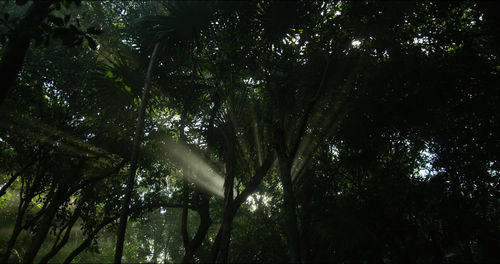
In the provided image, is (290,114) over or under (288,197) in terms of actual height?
over

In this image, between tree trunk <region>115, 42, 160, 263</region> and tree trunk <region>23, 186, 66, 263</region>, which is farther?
tree trunk <region>23, 186, 66, 263</region>

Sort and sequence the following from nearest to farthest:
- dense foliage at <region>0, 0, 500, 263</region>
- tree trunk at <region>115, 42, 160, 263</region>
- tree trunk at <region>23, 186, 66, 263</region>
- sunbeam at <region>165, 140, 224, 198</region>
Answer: tree trunk at <region>115, 42, 160, 263</region> → dense foliage at <region>0, 0, 500, 263</region> → tree trunk at <region>23, 186, 66, 263</region> → sunbeam at <region>165, 140, 224, 198</region>

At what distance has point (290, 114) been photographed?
636 centimetres

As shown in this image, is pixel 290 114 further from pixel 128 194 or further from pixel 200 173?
pixel 200 173

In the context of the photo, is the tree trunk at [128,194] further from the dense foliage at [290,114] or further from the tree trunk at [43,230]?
the tree trunk at [43,230]

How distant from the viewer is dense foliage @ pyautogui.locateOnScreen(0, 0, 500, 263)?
4.98 m

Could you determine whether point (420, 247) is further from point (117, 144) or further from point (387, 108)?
point (117, 144)

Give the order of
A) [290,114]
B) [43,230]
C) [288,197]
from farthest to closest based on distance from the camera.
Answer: [43,230] → [290,114] → [288,197]

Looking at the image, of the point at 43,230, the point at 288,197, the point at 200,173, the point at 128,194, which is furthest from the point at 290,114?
the point at 43,230

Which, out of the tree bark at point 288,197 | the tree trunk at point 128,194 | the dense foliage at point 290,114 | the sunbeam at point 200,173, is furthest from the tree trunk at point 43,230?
the tree bark at point 288,197

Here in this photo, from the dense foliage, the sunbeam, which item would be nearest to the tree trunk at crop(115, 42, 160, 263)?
the dense foliage

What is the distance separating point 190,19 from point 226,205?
3547mm

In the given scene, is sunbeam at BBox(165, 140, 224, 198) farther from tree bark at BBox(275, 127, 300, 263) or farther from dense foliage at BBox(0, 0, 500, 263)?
tree bark at BBox(275, 127, 300, 263)

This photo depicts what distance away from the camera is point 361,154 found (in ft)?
25.2
